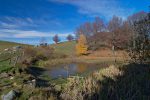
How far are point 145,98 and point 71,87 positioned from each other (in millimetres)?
2834

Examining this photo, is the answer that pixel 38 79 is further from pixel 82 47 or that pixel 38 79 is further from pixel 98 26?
pixel 98 26

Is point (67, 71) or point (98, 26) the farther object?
point (98, 26)

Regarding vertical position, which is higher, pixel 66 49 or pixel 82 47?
pixel 82 47

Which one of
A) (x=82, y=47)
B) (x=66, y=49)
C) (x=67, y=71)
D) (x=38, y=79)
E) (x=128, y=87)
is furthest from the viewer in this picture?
(x=66, y=49)

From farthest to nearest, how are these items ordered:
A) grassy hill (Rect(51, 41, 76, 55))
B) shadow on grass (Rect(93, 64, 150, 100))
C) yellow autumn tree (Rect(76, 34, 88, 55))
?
1. grassy hill (Rect(51, 41, 76, 55))
2. yellow autumn tree (Rect(76, 34, 88, 55))
3. shadow on grass (Rect(93, 64, 150, 100))

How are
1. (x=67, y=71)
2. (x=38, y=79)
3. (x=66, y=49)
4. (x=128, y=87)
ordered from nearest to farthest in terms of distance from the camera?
(x=128, y=87)
(x=38, y=79)
(x=67, y=71)
(x=66, y=49)

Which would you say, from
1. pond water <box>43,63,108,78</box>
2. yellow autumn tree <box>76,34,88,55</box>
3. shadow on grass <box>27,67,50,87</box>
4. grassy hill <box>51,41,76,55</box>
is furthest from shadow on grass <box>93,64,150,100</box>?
grassy hill <box>51,41,76,55</box>

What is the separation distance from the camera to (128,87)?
1027 cm

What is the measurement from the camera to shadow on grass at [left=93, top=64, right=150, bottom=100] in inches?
368

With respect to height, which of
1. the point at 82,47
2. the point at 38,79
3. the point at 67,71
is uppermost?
the point at 82,47

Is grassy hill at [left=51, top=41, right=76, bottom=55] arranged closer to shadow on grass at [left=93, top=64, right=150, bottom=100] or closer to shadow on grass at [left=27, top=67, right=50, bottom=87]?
shadow on grass at [left=27, top=67, right=50, bottom=87]

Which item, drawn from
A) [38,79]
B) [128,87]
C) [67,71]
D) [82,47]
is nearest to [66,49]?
[82,47]

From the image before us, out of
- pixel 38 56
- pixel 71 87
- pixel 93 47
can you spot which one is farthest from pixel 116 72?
pixel 93 47

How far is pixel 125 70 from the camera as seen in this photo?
13.8m
